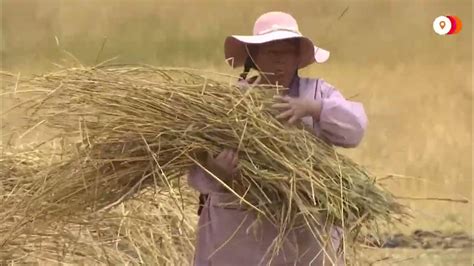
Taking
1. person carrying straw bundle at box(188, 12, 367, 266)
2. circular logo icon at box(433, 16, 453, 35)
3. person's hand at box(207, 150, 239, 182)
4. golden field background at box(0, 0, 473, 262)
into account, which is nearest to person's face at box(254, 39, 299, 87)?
person carrying straw bundle at box(188, 12, 367, 266)

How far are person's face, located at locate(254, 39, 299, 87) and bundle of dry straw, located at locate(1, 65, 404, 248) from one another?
4 centimetres

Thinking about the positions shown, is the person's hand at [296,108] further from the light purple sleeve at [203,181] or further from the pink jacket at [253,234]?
the light purple sleeve at [203,181]

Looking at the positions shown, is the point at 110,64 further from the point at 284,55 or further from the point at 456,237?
the point at 456,237

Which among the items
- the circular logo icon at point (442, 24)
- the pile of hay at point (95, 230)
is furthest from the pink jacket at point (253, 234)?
the circular logo icon at point (442, 24)

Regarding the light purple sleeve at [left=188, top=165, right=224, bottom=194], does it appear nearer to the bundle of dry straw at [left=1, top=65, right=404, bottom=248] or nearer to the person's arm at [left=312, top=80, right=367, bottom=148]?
the bundle of dry straw at [left=1, top=65, right=404, bottom=248]

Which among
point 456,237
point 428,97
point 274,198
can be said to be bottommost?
point 456,237

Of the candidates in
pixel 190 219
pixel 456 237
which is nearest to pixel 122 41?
pixel 190 219

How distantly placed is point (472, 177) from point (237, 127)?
171 cm

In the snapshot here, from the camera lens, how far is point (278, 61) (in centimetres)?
164

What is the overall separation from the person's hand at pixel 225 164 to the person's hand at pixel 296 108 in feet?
0.33

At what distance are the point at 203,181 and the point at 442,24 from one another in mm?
1600

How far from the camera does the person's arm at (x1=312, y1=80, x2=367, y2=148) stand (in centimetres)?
155

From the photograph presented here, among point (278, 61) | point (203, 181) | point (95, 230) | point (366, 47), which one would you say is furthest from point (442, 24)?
point (203, 181)

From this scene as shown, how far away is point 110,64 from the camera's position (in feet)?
5.58
